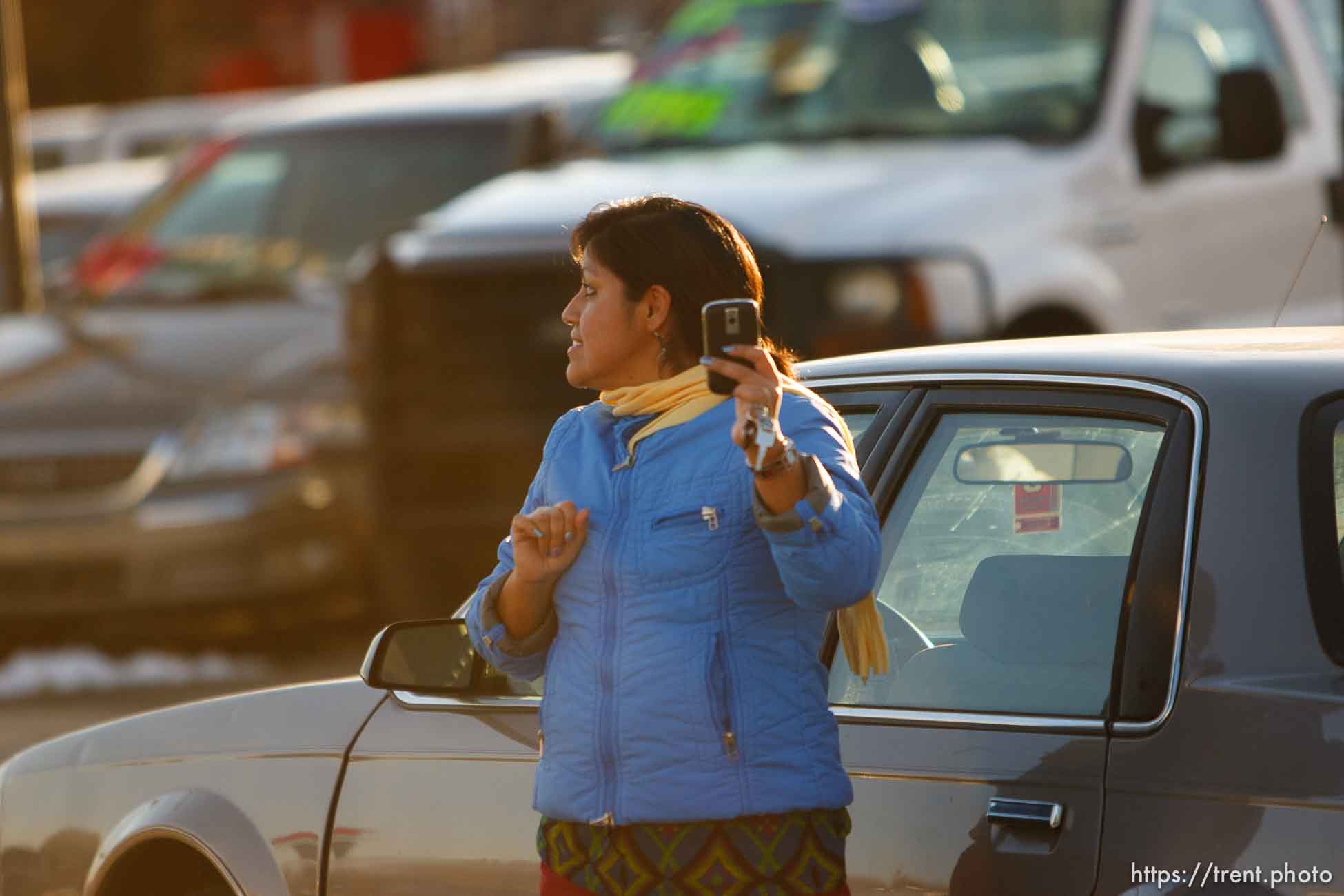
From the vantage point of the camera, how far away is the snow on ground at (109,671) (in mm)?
9117

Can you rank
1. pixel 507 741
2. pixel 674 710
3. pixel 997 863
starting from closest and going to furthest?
pixel 674 710
pixel 997 863
pixel 507 741

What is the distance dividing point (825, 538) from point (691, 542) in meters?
0.19

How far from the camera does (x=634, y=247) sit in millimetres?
3004

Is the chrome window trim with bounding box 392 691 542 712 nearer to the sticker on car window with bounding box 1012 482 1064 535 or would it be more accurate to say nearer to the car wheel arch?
the car wheel arch

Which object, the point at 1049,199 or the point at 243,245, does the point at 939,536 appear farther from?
the point at 243,245

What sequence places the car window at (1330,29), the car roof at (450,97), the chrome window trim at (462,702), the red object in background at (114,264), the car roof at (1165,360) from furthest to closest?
the car roof at (450,97) → the red object in background at (114,264) → the car window at (1330,29) → the chrome window trim at (462,702) → the car roof at (1165,360)

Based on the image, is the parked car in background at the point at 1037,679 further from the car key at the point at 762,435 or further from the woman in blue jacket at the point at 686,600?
the car key at the point at 762,435

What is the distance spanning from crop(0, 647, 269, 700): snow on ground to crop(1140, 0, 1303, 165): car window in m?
3.80

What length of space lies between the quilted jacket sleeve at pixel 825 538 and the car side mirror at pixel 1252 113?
6102mm

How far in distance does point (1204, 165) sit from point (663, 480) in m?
6.31

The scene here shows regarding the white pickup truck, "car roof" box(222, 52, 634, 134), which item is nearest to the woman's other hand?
→ the white pickup truck

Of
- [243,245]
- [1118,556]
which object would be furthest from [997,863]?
[243,245]

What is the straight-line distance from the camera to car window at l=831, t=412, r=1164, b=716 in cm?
314

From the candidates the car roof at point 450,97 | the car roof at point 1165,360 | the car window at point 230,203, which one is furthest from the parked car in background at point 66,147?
the car roof at point 1165,360
